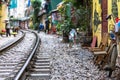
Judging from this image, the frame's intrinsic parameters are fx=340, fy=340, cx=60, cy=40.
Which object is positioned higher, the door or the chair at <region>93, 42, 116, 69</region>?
the door

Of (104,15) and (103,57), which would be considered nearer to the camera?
(103,57)

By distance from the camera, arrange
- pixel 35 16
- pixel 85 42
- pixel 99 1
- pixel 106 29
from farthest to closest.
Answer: pixel 35 16 < pixel 85 42 < pixel 99 1 < pixel 106 29

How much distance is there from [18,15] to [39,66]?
411 ft

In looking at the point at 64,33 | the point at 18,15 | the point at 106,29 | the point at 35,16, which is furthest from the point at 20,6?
the point at 106,29

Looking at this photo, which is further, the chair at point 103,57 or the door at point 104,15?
the door at point 104,15

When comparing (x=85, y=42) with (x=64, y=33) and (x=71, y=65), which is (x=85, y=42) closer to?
(x=64, y=33)

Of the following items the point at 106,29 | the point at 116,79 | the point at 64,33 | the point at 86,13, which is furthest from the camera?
the point at 64,33

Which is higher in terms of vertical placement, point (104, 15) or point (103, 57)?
point (104, 15)

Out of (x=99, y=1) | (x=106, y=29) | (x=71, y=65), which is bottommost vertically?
(x=71, y=65)

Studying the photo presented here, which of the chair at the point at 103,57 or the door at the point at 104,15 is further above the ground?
the door at the point at 104,15

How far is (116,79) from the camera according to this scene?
9062mm

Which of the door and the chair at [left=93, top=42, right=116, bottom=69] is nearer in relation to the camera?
the chair at [left=93, top=42, right=116, bottom=69]

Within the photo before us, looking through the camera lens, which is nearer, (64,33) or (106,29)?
(106,29)

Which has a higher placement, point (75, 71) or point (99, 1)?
point (99, 1)
